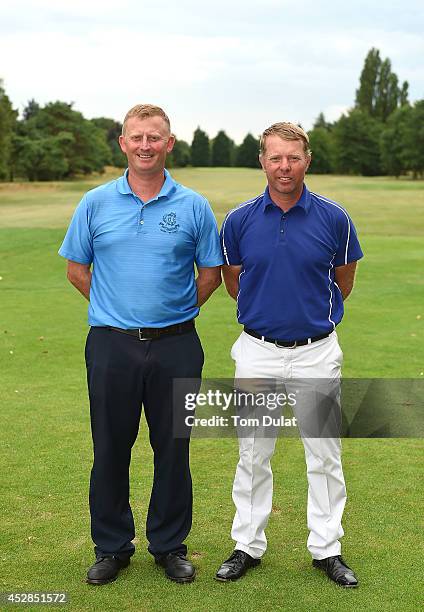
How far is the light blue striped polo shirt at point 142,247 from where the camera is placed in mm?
4246

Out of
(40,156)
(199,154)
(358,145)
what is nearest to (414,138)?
(358,145)

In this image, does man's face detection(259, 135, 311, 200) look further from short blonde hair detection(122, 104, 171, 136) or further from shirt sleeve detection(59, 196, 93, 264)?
shirt sleeve detection(59, 196, 93, 264)

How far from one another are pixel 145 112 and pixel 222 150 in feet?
379

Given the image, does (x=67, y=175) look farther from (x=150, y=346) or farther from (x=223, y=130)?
(x=150, y=346)

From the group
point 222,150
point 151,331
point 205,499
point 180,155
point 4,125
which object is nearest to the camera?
point 151,331

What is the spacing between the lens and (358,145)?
97.2 metres

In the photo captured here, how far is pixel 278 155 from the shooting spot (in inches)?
165

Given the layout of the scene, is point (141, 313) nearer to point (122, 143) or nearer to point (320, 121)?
point (122, 143)

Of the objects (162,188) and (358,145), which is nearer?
(162,188)

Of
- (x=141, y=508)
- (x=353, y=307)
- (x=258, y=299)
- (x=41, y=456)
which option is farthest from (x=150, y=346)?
(x=353, y=307)

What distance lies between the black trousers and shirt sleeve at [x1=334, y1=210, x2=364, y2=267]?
2.78ft

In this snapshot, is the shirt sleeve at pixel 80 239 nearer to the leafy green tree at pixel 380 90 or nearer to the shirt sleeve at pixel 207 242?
the shirt sleeve at pixel 207 242

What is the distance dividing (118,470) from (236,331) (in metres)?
7.04

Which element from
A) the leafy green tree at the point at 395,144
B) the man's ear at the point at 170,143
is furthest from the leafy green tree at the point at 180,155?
the man's ear at the point at 170,143
